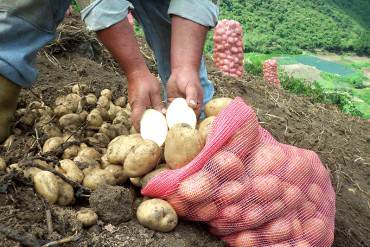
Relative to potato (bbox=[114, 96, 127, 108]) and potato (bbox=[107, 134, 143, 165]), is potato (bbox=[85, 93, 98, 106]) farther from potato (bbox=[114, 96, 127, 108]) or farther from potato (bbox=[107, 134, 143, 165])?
potato (bbox=[107, 134, 143, 165])

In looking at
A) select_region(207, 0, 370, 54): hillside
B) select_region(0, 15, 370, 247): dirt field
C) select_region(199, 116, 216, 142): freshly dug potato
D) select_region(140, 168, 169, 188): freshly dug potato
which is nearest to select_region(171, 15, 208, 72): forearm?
select_region(199, 116, 216, 142): freshly dug potato

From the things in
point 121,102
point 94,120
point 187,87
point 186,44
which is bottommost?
point 121,102

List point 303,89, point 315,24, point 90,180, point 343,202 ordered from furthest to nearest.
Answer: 1. point 315,24
2. point 303,89
3. point 343,202
4. point 90,180

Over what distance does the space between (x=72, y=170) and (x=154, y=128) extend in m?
0.35

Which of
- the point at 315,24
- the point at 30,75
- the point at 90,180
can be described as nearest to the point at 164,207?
the point at 90,180

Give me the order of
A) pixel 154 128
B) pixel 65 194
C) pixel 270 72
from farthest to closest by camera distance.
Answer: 1. pixel 270 72
2. pixel 154 128
3. pixel 65 194

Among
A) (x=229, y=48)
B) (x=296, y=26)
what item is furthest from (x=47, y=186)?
(x=296, y=26)

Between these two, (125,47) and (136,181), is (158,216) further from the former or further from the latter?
(125,47)

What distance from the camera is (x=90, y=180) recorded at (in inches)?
76.5

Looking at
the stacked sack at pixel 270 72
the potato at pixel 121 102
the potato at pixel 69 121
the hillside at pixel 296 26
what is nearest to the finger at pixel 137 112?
the potato at pixel 69 121

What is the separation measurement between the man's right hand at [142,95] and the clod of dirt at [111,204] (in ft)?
1.44

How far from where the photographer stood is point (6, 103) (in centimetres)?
224

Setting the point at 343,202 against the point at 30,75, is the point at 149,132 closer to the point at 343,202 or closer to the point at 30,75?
the point at 30,75

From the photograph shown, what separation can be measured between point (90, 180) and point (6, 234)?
1.46ft
